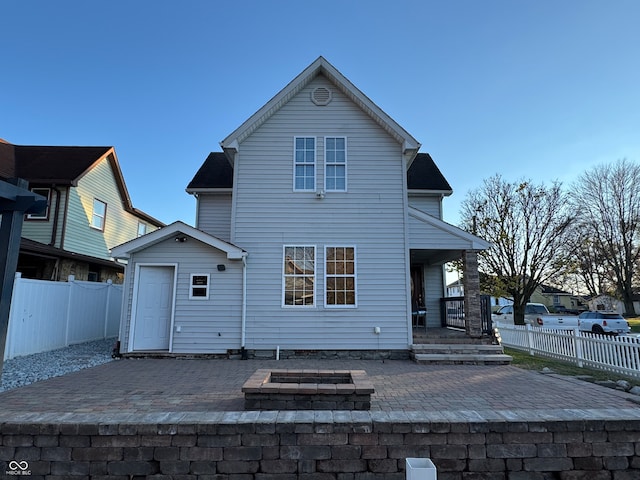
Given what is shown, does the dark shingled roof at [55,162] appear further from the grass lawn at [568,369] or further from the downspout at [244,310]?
the grass lawn at [568,369]

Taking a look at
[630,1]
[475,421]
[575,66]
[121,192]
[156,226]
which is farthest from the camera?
[156,226]

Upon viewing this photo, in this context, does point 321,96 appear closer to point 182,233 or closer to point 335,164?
point 335,164

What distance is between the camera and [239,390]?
5.91 meters

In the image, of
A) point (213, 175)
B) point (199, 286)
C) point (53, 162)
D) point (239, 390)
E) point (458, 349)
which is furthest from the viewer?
point (53, 162)

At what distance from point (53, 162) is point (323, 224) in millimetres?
13110

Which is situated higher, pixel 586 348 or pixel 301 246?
pixel 301 246

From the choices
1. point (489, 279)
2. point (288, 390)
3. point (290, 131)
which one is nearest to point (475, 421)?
point (288, 390)

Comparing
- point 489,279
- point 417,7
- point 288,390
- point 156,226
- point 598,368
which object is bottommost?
point 598,368

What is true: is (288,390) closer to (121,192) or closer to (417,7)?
(417,7)

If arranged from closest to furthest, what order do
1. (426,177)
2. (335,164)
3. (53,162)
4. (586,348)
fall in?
(586,348) → (335,164) → (426,177) → (53,162)

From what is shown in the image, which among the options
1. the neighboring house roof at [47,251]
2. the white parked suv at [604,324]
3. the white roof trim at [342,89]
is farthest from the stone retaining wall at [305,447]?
the white parked suv at [604,324]

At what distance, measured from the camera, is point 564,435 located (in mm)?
3771

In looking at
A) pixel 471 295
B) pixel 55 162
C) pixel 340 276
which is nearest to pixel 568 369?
pixel 471 295

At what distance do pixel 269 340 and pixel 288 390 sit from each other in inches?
196
